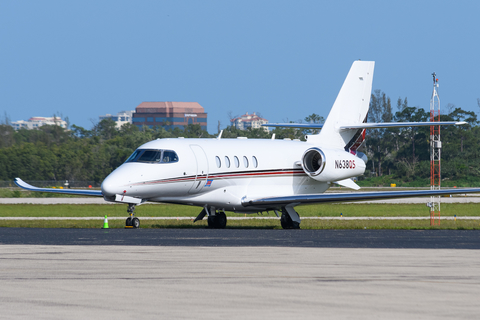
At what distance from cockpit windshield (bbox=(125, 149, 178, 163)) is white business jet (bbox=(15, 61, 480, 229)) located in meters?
0.03

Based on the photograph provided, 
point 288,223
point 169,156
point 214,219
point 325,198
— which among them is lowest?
point 288,223

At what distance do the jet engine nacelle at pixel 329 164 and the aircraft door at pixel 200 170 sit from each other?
16.6 ft

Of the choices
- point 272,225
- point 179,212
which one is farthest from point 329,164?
point 179,212

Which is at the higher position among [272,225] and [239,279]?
[239,279]

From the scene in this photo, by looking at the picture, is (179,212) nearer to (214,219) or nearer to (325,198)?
(214,219)

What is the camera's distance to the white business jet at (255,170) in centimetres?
2408

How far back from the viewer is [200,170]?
25328 millimetres

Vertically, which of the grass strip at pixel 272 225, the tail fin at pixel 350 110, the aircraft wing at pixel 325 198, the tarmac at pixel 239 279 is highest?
the tail fin at pixel 350 110

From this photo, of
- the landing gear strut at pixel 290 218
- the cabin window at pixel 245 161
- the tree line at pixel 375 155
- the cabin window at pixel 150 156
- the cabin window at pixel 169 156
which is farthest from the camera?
the tree line at pixel 375 155

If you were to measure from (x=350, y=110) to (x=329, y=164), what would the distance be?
383 cm

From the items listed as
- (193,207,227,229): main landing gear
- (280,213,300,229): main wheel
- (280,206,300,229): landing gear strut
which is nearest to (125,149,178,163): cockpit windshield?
(193,207,227,229): main landing gear

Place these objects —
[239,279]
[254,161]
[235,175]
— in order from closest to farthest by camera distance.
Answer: [239,279] < [235,175] < [254,161]

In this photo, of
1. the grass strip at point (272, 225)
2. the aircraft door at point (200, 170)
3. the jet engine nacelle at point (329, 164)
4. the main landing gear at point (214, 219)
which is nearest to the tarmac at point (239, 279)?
the aircraft door at point (200, 170)

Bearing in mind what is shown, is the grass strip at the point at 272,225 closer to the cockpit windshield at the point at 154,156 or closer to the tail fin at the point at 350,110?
the cockpit windshield at the point at 154,156
